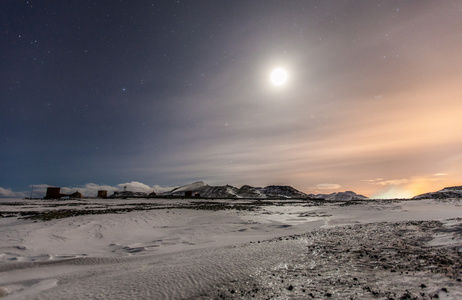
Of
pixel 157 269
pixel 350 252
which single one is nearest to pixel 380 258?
pixel 350 252

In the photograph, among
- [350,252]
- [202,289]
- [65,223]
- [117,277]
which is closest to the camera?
[202,289]

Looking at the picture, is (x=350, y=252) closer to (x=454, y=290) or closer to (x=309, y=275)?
(x=309, y=275)

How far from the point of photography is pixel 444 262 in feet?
17.4

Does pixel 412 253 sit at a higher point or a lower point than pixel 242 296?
higher

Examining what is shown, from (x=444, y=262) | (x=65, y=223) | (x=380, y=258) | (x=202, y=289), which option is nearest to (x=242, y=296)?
(x=202, y=289)

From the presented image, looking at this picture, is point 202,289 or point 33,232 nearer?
point 202,289

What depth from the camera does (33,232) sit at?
12.4 m

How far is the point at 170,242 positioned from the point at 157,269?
16.7 feet

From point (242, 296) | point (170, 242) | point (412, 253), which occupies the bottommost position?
point (170, 242)

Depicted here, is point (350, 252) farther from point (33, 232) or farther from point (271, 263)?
point (33, 232)

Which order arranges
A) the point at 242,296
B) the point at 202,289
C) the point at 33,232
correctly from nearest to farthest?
the point at 242,296 → the point at 202,289 → the point at 33,232

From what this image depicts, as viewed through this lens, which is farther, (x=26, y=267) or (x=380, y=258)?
(x=26, y=267)

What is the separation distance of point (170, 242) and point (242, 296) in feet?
24.9

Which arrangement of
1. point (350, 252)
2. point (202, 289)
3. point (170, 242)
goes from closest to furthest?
point (202, 289)
point (350, 252)
point (170, 242)
